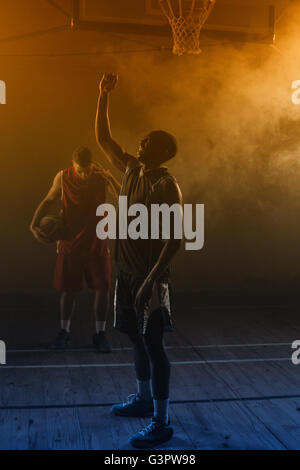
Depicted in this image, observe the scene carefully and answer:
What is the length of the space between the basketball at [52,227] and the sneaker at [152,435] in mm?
2304

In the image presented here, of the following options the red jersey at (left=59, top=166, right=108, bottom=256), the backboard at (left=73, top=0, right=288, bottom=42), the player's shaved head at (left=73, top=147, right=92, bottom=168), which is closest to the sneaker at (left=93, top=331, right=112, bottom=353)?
the red jersey at (left=59, top=166, right=108, bottom=256)

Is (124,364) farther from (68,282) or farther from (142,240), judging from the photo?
(142,240)

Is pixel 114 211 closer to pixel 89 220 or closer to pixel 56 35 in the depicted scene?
pixel 89 220

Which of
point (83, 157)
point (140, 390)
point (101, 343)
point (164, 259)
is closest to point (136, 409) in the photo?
point (140, 390)

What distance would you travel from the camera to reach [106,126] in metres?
3.55

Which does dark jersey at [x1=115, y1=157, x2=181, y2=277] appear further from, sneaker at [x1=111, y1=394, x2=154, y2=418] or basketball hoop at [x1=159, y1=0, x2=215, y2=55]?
Answer: basketball hoop at [x1=159, y1=0, x2=215, y2=55]

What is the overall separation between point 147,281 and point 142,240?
0.24 m

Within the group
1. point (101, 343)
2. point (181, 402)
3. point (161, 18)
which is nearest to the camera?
point (181, 402)

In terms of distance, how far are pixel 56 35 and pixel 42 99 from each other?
2.20 feet

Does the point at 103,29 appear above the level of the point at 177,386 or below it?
above

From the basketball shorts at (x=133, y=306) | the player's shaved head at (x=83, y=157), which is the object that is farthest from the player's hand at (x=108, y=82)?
the player's shaved head at (x=83, y=157)

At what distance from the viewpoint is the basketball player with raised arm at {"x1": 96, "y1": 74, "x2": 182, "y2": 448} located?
321cm

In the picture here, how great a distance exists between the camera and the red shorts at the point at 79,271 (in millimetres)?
5266
